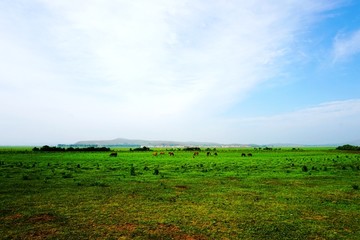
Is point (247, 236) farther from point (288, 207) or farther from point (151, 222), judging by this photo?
point (288, 207)

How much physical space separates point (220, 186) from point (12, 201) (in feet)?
48.0

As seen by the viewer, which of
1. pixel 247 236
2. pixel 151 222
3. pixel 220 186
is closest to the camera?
pixel 247 236

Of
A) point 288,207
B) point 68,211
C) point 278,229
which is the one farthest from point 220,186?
point 68,211

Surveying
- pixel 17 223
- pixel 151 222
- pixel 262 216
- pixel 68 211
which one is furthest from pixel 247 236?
pixel 17 223

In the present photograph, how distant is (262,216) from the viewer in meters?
12.1

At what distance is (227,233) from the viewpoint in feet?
32.1

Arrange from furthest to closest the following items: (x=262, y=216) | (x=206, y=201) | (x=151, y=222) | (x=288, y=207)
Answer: (x=206, y=201) < (x=288, y=207) < (x=262, y=216) < (x=151, y=222)

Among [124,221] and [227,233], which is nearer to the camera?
[227,233]

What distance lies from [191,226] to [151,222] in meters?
1.88

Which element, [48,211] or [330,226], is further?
[48,211]

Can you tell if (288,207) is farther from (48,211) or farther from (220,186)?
(48,211)

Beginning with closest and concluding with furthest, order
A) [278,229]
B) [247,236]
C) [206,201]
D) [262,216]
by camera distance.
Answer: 1. [247,236]
2. [278,229]
3. [262,216]
4. [206,201]

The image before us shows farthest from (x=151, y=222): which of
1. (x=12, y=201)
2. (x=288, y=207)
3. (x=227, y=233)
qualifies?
(x=12, y=201)

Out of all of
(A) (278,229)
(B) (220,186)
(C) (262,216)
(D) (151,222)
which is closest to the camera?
(A) (278,229)
